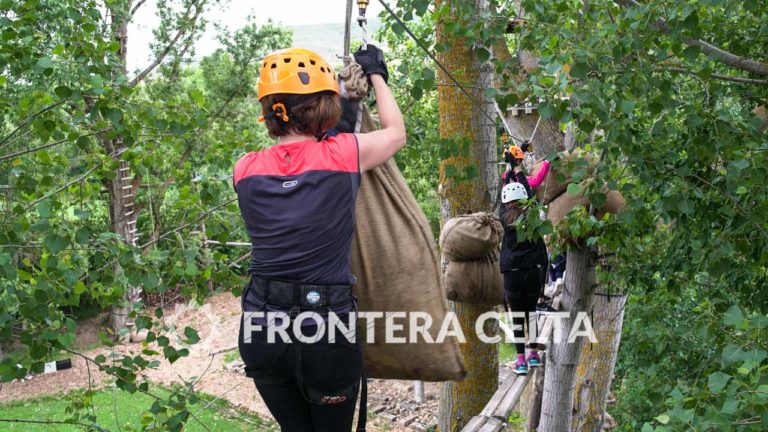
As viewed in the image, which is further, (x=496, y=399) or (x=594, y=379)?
(x=594, y=379)

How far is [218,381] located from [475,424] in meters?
14.3

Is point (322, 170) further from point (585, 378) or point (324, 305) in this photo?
point (585, 378)

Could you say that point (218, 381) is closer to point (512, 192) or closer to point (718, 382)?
point (512, 192)

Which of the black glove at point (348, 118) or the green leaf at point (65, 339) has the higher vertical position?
the black glove at point (348, 118)

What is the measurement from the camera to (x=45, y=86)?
3701 mm

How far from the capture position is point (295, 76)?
2.13 meters

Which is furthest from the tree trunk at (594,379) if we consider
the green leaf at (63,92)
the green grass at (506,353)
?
the green grass at (506,353)

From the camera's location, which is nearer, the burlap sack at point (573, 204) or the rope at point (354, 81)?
the rope at point (354, 81)

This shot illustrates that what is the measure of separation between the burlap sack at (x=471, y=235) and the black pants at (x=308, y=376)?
6.30 ft

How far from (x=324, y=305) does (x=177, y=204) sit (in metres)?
1.07

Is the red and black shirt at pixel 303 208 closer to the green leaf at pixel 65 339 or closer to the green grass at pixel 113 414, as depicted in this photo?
the green leaf at pixel 65 339

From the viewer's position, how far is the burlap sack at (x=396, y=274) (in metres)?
2.36

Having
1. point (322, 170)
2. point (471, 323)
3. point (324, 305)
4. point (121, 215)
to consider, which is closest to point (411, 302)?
point (324, 305)

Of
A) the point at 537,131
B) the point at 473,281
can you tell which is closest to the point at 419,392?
the point at 537,131
